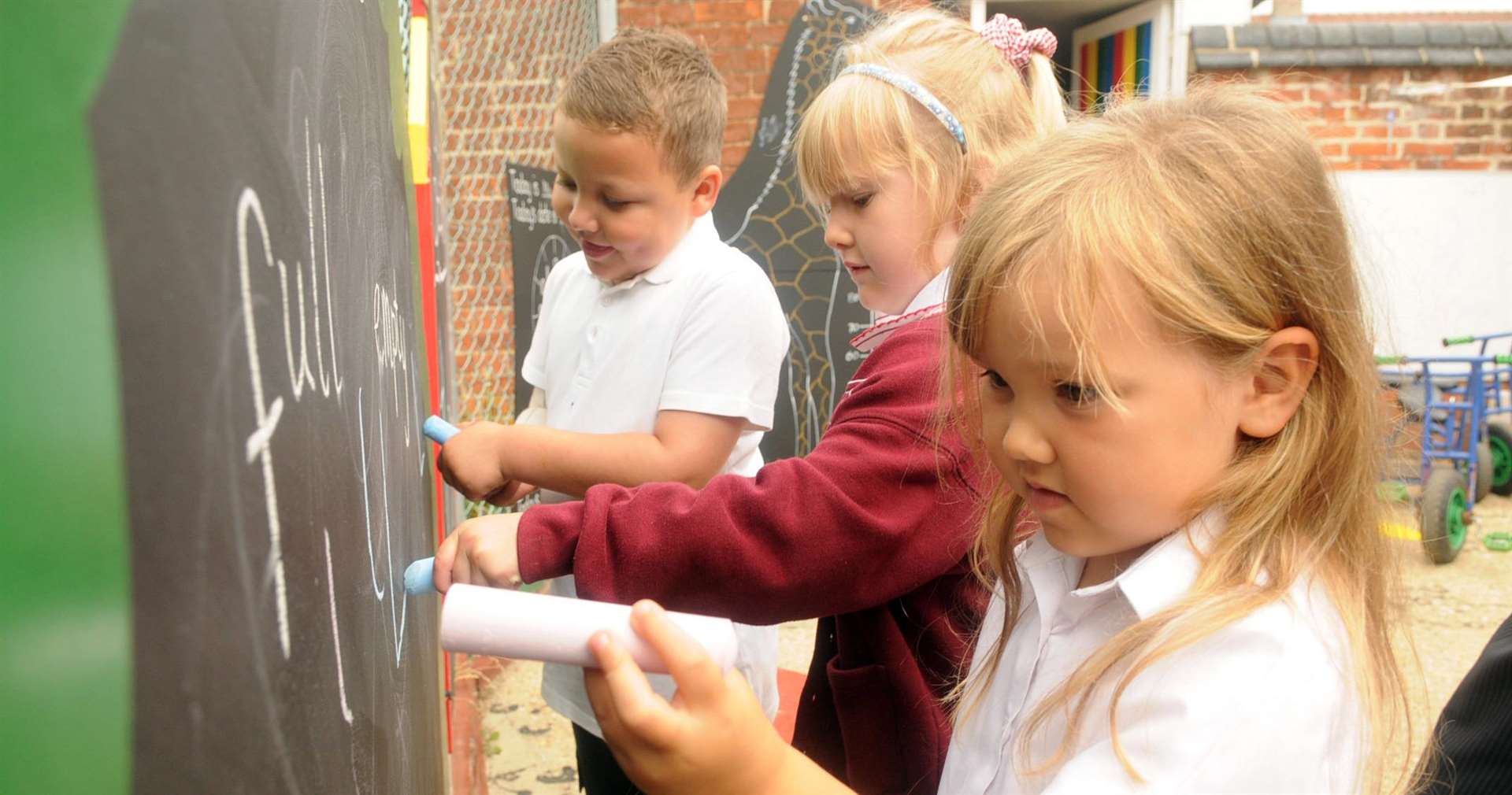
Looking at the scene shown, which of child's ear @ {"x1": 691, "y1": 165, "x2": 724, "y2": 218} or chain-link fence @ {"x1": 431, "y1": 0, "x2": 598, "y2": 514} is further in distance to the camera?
chain-link fence @ {"x1": 431, "y1": 0, "x2": 598, "y2": 514}

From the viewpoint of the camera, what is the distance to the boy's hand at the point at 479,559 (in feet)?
3.71

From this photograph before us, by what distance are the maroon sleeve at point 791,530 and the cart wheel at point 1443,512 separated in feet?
14.6

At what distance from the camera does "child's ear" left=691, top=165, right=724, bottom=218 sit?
1797mm

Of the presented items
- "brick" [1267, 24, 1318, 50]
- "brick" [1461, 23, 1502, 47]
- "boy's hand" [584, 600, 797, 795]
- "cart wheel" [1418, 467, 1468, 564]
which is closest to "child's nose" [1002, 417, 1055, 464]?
"boy's hand" [584, 600, 797, 795]

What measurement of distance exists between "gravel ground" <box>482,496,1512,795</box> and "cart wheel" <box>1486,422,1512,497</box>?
14.4 inches

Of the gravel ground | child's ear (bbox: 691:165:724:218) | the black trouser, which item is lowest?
the gravel ground

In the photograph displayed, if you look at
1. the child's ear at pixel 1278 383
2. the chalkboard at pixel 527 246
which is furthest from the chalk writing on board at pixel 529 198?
the child's ear at pixel 1278 383

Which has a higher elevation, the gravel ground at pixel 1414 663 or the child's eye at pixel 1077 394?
the child's eye at pixel 1077 394

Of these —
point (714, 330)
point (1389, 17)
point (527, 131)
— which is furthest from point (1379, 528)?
point (1389, 17)

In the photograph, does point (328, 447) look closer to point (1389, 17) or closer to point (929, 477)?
point (929, 477)

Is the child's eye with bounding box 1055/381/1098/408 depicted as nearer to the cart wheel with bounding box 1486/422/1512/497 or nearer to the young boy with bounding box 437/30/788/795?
the young boy with bounding box 437/30/788/795

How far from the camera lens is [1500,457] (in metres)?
6.36

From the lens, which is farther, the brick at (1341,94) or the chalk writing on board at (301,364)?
the brick at (1341,94)

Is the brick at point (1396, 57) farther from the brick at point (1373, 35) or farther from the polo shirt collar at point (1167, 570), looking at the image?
the polo shirt collar at point (1167, 570)
